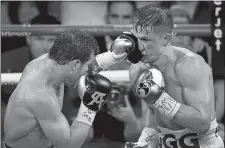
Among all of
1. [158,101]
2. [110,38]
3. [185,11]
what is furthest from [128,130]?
[158,101]

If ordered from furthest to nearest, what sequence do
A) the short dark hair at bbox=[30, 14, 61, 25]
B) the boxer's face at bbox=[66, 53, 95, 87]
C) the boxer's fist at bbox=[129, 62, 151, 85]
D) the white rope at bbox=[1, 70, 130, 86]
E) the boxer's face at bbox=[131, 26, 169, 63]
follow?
the short dark hair at bbox=[30, 14, 61, 25] → the white rope at bbox=[1, 70, 130, 86] → the boxer's fist at bbox=[129, 62, 151, 85] → the boxer's face at bbox=[131, 26, 169, 63] → the boxer's face at bbox=[66, 53, 95, 87]

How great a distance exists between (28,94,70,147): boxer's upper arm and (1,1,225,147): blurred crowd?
1.05m

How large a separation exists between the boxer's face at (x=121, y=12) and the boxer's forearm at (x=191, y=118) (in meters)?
1.25

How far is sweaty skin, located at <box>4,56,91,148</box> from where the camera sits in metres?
Result: 1.80

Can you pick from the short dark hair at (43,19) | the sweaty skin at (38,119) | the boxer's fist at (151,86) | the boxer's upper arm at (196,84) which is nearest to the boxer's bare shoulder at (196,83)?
the boxer's upper arm at (196,84)

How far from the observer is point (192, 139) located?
2021mm

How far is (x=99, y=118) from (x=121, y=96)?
0.75 ft

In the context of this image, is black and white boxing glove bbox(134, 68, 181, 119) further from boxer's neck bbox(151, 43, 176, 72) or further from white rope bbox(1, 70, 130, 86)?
white rope bbox(1, 70, 130, 86)

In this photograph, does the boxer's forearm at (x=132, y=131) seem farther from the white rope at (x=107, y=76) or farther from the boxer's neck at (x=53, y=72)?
the boxer's neck at (x=53, y=72)

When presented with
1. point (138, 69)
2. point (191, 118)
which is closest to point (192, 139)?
point (191, 118)

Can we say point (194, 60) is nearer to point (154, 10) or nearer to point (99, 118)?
point (154, 10)

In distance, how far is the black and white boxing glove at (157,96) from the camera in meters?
1.89

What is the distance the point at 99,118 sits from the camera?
298 cm

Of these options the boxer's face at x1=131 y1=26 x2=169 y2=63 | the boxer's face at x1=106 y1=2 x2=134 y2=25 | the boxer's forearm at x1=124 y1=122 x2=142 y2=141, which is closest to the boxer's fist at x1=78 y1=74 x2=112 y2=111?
the boxer's face at x1=131 y1=26 x2=169 y2=63
